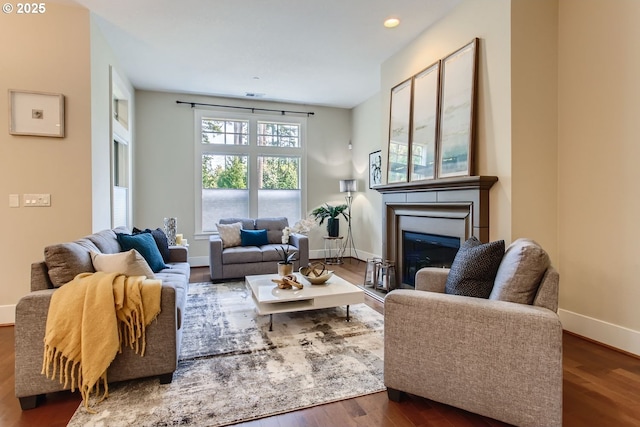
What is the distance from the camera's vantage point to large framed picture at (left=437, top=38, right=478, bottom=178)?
2.98 meters

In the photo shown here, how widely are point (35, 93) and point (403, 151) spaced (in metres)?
3.88

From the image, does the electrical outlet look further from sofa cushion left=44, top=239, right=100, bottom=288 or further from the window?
the window

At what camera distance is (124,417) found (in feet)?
5.62

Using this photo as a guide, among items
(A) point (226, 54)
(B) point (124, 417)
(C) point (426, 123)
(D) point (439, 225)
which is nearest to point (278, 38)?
(A) point (226, 54)

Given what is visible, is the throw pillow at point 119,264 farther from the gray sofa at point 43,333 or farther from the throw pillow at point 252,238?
the throw pillow at point 252,238

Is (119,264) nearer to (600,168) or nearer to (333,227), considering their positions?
(600,168)

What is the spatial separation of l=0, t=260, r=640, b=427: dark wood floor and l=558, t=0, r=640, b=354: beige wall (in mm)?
588

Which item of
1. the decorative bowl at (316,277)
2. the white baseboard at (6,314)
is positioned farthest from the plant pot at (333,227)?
the white baseboard at (6,314)

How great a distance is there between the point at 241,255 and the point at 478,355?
11.8 feet

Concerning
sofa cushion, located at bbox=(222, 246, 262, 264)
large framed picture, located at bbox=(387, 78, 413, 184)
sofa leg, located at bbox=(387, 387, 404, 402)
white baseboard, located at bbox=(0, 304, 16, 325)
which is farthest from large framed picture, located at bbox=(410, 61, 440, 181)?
white baseboard, located at bbox=(0, 304, 16, 325)

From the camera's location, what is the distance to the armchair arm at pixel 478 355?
4.83 ft

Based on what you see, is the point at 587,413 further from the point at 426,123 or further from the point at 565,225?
the point at 426,123

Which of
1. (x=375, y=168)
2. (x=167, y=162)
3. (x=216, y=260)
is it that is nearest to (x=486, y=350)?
(x=216, y=260)

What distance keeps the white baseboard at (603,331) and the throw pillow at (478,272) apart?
1551mm
